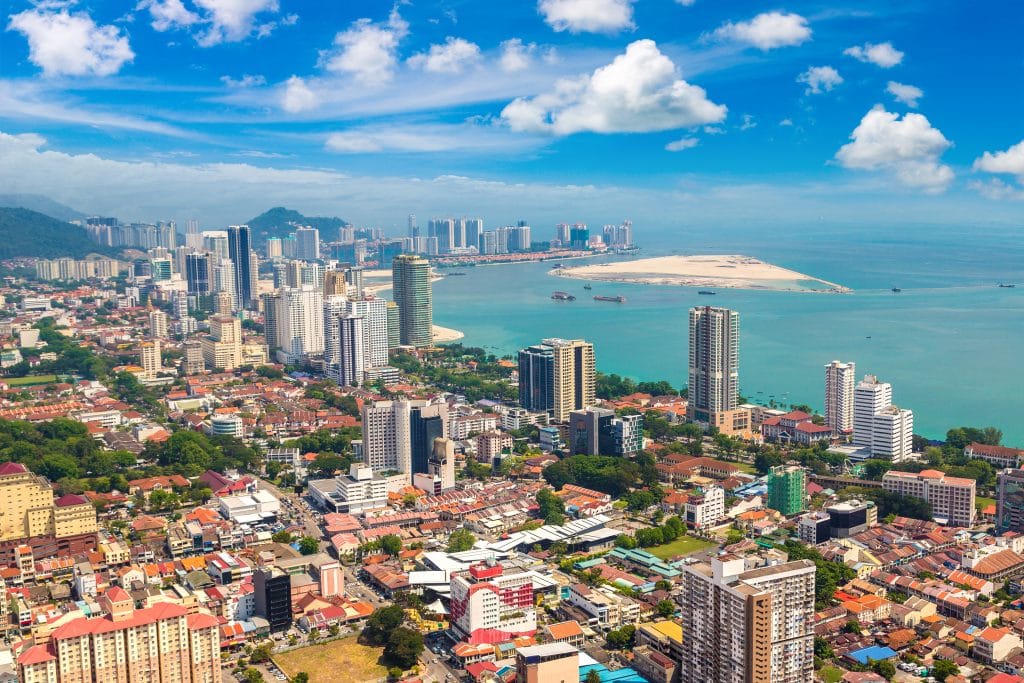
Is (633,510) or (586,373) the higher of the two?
(586,373)

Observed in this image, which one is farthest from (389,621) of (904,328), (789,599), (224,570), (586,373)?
(904,328)

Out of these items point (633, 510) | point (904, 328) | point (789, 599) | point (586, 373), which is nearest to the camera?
point (789, 599)

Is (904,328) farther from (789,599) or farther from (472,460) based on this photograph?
(789,599)

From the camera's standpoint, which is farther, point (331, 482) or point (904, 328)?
point (904, 328)

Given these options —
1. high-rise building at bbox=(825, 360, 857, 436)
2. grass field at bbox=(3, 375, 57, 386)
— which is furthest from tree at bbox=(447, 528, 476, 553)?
grass field at bbox=(3, 375, 57, 386)

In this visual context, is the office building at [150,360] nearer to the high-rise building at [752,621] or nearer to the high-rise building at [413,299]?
the high-rise building at [413,299]

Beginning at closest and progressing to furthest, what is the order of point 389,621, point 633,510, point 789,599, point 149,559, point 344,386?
1. point 789,599
2. point 389,621
3. point 149,559
4. point 633,510
5. point 344,386

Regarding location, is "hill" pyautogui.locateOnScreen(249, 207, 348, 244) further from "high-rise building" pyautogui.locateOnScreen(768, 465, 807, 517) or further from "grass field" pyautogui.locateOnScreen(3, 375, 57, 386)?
"high-rise building" pyautogui.locateOnScreen(768, 465, 807, 517)
